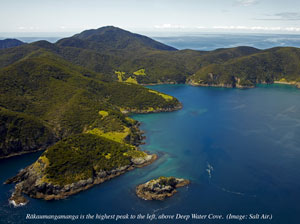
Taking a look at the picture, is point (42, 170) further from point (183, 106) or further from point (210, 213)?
point (183, 106)

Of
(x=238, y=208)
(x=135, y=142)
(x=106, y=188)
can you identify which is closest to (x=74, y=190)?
(x=106, y=188)

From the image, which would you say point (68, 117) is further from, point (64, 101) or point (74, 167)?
point (74, 167)

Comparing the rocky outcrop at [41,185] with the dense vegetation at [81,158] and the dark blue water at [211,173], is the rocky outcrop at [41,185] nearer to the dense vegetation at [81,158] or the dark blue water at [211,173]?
the dense vegetation at [81,158]

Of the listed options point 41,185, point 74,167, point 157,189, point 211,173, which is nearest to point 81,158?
point 74,167

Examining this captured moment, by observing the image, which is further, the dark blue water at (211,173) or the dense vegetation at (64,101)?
the dense vegetation at (64,101)

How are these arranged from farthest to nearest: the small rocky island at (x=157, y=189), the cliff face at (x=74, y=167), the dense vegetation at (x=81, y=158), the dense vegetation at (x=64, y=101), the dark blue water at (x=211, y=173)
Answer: the dense vegetation at (x=64, y=101) → the dense vegetation at (x=81, y=158) → the cliff face at (x=74, y=167) → the small rocky island at (x=157, y=189) → the dark blue water at (x=211, y=173)

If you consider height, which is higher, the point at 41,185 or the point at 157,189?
the point at 41,185

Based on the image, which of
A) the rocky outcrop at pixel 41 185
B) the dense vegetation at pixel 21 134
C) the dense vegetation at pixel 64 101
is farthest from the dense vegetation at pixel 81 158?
the dense vegetation at pixel 21 134
